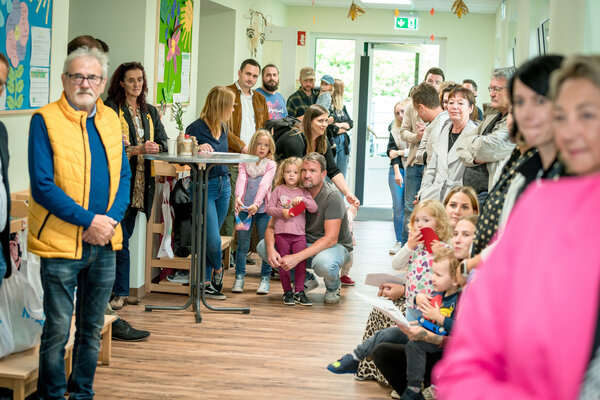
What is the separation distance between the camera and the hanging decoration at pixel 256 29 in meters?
8.53

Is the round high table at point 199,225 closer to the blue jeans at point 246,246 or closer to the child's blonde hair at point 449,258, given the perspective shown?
the blue jeans at point 246,246

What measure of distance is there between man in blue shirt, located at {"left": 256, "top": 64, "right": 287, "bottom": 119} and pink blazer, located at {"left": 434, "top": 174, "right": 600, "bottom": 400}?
6.13 meters

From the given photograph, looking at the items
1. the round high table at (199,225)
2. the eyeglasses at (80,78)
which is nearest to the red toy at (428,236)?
the round high table at (199,225)

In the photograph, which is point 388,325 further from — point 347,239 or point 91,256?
point 347,239

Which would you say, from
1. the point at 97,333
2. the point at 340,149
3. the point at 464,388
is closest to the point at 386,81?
the point at 340,149

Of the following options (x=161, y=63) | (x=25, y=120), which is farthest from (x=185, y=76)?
(x=25, y=120)

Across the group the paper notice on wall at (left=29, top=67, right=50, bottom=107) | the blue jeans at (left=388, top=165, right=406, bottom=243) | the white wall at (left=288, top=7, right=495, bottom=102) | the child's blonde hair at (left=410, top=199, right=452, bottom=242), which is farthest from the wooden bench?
the white wall at (left=288, top=7, right=495, bottom=102)

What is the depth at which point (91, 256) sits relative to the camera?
9.50 feet

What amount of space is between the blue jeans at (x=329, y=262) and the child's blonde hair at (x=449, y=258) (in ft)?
6.55

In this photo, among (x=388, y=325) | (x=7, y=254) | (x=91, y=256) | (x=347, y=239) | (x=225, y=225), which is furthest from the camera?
(x=225, y=225)

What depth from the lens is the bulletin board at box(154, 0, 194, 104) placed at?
5590 millimetres

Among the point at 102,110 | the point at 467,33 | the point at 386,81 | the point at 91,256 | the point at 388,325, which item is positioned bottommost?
the point at 388,325

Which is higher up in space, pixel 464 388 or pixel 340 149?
pixel 340 149

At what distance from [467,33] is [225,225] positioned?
6.52m
